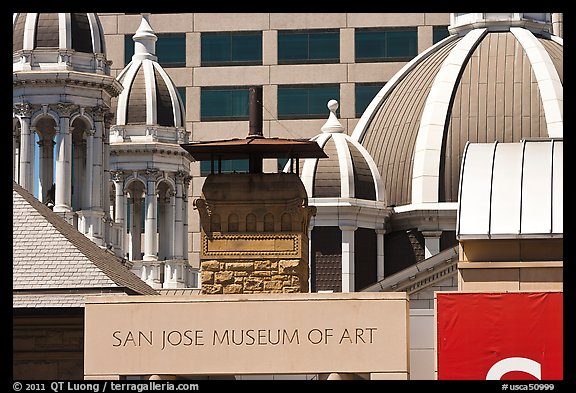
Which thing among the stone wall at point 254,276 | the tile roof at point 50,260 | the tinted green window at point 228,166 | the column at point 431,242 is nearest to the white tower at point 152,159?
the column at point 431,242

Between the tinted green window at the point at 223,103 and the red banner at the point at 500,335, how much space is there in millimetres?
72414

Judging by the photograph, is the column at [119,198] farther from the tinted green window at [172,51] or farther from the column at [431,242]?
the tinted green window at [172,51]

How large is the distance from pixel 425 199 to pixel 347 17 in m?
23.3

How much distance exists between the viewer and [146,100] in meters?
116

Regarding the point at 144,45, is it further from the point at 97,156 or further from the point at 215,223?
the point at 215,223

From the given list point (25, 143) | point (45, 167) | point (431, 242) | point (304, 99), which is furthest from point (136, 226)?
point (304, 99)

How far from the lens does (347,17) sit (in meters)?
141

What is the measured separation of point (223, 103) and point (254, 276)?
233ft

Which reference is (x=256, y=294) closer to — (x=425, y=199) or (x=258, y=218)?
(x=258, y=218)

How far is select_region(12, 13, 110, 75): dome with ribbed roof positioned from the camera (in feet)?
338

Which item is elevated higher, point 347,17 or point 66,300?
point 347,17

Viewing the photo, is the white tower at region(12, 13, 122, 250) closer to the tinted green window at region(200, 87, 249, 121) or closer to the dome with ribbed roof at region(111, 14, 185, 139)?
the dome with ribbed roof at region(111, 14, 185, 139)

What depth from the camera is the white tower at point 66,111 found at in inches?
4065

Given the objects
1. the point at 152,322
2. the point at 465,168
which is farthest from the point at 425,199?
the point at 152,322
